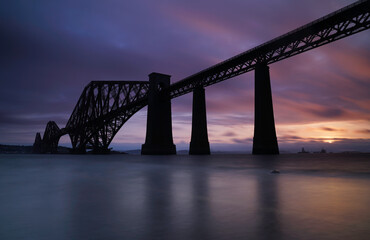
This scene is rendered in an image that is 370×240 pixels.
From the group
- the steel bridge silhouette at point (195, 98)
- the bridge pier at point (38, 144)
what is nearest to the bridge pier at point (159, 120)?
the steel bridge silhouette at point (195, 98)

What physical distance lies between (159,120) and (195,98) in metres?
10.6

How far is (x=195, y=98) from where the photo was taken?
51.5 meters

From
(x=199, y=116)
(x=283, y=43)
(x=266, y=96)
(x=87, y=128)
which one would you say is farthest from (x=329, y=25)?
(x=87, y=128)

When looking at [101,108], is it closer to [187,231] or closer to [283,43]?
[283,43]

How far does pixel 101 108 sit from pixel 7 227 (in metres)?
75.2

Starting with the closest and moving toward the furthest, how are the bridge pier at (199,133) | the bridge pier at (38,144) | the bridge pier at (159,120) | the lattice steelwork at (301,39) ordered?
the lattice steelwork at (301,39), the bridge pier at (199,133), the bridge pier at (159,120), the bridge pier at (38,144)

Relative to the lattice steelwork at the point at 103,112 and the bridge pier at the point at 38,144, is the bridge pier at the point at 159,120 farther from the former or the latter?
the bridge pier at the point at 38,144

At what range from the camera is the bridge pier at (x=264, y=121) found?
34.8m

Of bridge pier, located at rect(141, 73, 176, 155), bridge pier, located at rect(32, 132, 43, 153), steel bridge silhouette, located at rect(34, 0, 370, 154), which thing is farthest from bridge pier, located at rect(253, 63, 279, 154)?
bridge pier, located at rect(32, 132, 43, 153)

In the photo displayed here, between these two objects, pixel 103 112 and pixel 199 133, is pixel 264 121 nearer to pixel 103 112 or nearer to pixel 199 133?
pixel 199 133

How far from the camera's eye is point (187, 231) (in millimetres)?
3094

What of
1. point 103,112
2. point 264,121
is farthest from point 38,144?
point 264,121

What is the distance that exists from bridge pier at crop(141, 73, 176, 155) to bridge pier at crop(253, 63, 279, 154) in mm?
25045

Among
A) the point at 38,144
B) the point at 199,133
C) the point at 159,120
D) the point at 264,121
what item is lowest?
the point at 199,133
